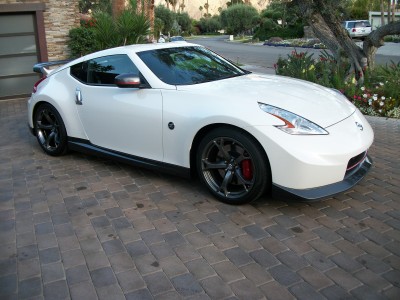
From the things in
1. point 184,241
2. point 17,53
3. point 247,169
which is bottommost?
point 184,241

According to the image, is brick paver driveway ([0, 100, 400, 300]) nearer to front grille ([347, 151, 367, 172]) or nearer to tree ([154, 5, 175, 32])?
front grille ([347, 151, 367, 172])

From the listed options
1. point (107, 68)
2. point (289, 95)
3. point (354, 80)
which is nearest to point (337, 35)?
point (354, 80)

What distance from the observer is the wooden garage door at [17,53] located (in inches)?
455

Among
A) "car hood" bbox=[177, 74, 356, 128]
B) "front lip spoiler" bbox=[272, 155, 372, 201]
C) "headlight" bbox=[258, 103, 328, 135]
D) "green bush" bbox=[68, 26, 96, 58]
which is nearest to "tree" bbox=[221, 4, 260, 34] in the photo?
"green bush" bbox=[68, 26, 96, 58]

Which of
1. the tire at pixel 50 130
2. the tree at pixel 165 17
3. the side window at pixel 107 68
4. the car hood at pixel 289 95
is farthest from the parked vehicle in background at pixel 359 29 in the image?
the side window at pixel 107 68

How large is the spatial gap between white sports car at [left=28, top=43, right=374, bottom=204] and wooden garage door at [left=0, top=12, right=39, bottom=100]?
689 centimetres

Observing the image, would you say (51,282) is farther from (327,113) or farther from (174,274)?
(327,113)

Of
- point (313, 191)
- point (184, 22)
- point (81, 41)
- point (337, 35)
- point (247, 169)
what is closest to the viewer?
→ point (313, 191)

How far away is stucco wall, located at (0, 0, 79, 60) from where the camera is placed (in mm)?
12008

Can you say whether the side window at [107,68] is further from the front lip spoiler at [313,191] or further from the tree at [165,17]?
the tree at [165,17]

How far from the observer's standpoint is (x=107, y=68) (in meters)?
5.15

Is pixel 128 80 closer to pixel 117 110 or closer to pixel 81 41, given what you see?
pixel 117 110

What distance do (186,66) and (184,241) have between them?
208cm

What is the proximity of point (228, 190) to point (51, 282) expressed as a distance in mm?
1812
